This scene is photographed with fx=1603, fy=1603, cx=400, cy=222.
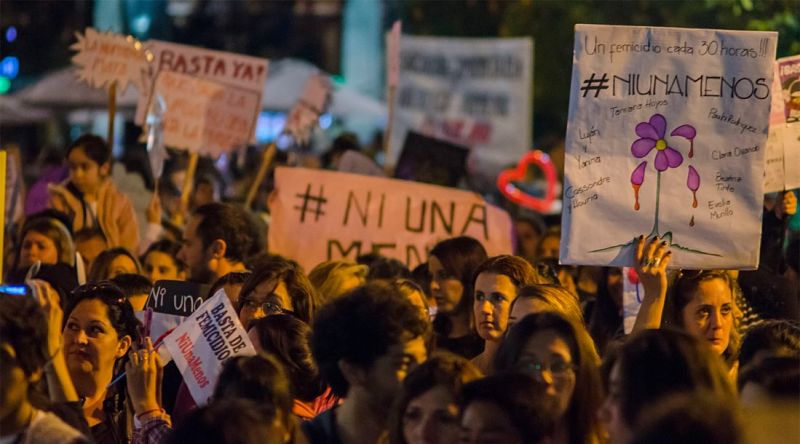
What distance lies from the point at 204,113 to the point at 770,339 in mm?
6691

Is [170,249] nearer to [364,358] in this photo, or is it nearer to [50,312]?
[50,312]

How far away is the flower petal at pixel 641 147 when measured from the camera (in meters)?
6.52

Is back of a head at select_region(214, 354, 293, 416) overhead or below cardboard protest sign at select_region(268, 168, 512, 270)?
below

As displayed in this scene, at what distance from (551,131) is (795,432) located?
80.1 feet

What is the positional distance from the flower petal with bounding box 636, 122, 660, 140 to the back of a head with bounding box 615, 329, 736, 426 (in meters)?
2.44

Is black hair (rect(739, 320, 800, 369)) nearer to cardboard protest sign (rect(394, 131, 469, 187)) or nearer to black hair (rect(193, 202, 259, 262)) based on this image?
black hair (rect(193, 202, 259, 262))

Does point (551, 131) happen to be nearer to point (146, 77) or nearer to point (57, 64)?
point (57, 64)

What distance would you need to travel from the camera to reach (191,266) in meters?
8.13

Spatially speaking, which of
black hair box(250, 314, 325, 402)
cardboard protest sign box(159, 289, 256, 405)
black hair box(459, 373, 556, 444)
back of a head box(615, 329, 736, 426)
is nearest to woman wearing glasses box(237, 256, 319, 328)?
cardboard protest sign box(159, 289, 256, 405)

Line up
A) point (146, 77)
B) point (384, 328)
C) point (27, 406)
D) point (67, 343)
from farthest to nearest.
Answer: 1. point (146, 77)
2. point (67, 343)
3. point (384, 328)
4. point (27, 406)

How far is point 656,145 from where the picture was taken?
6.53 meters

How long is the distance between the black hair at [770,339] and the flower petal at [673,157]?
970 mm

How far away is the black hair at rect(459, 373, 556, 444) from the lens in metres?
4.38

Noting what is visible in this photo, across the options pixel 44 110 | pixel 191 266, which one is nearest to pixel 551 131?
pixel 44 110
